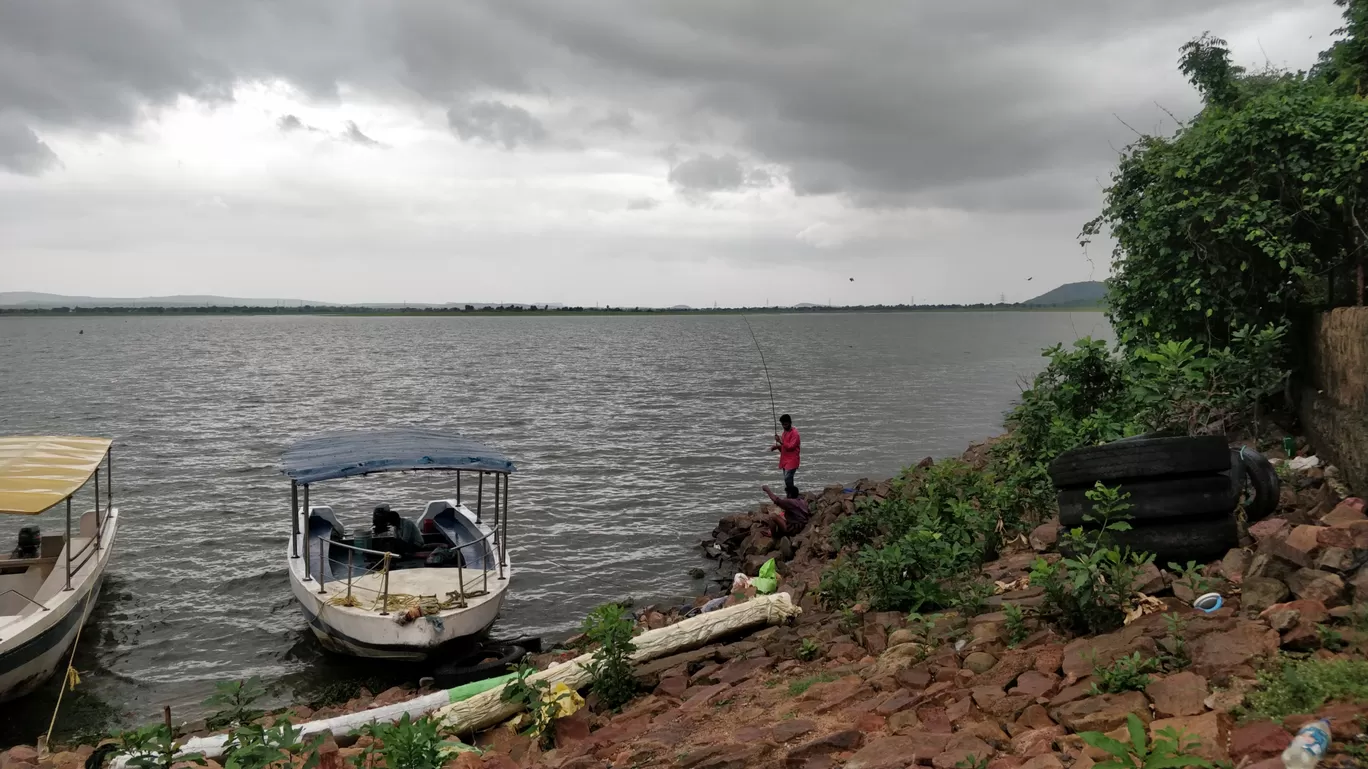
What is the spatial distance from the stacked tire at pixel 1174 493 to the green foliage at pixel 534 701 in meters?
4.68

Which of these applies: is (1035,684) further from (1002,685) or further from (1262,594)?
(1262,594)

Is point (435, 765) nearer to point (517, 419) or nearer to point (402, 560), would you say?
point (402, 560)

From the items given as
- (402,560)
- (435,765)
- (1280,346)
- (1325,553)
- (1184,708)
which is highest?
(1280,346)

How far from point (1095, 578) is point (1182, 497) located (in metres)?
1.20

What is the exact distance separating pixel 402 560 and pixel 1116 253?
11.9 m

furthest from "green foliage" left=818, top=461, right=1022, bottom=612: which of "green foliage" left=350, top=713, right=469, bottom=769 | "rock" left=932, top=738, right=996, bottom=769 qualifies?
"green foliage" left=350, top=713, right=469, bottom=769

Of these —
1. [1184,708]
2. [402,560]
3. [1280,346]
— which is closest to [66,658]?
[402,560]

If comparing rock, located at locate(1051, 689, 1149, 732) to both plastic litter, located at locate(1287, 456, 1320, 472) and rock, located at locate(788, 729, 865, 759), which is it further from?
plastic litter, located at locate(1287, 456, 1320, 472)

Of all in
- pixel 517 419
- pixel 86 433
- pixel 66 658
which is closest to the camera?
pixel 66 658

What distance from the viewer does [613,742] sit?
6.51 metres

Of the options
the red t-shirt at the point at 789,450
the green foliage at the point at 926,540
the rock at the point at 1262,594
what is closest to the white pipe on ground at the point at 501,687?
the green foliage at the point at 926,540

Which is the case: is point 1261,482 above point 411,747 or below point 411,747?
above

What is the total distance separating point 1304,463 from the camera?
816 centimetres

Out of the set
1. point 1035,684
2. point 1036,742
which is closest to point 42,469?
point 1035,684
